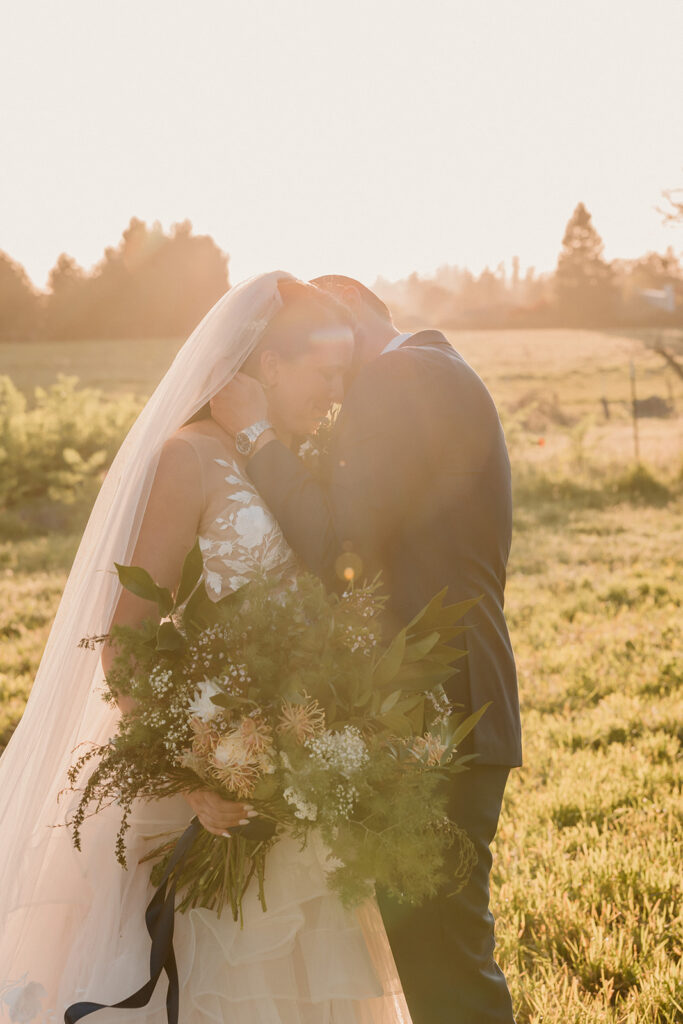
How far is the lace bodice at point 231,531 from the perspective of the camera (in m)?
2.90

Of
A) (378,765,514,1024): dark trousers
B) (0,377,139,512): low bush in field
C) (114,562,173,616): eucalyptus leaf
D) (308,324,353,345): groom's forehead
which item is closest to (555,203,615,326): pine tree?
(0,377,139,512): low bush in field

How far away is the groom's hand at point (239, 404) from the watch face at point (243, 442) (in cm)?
5

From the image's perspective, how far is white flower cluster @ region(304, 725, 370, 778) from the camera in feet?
6.97

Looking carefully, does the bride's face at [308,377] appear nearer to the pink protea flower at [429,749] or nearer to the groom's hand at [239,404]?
the groom's hand at [239,404]

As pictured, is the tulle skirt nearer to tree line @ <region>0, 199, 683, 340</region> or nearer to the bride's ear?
the bride's ear

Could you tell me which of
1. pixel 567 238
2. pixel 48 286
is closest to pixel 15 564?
pixel 48 286

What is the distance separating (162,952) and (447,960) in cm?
84

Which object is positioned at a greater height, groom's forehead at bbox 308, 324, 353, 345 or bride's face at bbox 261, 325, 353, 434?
groom's forehead at bbox 308, 324, 353, 345

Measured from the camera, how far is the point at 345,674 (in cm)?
226

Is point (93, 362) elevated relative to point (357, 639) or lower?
lower

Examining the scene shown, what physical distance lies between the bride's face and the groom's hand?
2.9 inches

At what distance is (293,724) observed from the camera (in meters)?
2.18

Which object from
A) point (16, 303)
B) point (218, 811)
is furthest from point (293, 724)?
point (16, 303)

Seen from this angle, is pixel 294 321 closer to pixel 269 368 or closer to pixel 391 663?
pixel 269 368
